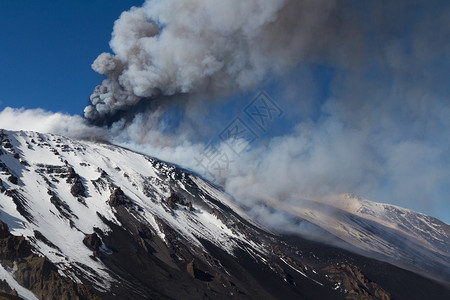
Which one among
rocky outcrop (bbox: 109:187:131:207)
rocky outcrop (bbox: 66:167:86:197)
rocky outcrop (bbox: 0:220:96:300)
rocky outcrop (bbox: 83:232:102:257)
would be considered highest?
rocky outcrop (bbox: 109:187:131:207)

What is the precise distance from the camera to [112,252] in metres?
92.2

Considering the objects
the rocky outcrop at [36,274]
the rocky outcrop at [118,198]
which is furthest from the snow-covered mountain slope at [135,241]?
the rocky outcrop at [118,198]

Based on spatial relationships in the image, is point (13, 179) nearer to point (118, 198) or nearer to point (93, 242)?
point (118, 198)

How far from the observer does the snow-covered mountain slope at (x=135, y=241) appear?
77.0m

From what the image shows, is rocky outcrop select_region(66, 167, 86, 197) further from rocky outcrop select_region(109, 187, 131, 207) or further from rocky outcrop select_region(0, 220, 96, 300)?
rocky outcrop select_region(0, 220, 96, 300)

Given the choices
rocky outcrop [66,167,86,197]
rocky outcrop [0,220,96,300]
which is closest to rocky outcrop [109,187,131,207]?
rocky outcrop [66,167,86,197]

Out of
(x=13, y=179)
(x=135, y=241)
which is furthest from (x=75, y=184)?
(x=135, y=241)

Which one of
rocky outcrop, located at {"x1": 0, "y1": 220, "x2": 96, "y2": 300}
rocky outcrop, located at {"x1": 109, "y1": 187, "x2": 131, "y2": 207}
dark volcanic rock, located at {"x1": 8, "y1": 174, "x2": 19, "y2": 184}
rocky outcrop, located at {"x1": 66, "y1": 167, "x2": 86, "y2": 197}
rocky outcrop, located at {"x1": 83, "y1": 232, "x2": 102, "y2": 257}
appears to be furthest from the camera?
rocky outcrop, located at {"x1": 109, "y1": 187, "x2": 131, "y2": 207}

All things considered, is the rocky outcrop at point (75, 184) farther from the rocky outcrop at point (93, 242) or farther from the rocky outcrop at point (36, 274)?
the rocky outcrop at point (36, 274)

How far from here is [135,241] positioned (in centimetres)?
10062

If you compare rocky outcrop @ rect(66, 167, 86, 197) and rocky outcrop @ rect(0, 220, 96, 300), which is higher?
rocky outcrop @ rect(66, 167, 86, 197)

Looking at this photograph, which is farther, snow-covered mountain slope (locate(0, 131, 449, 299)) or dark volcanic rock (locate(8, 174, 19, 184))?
dark volcanic rock (locate(8, 174, 19, 184))

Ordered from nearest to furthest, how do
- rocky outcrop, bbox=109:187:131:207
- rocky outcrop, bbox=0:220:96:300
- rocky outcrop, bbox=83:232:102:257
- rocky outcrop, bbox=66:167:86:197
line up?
rocky outcrop, bbox=0:220:96:300 → rocky outcrop, bbox=83:232:102:257 → rocky outcrop, bbox=66:167:86:197 → rocky outcrop, bbox=109:187:131:207

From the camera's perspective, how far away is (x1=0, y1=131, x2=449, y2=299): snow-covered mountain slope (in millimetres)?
76988
